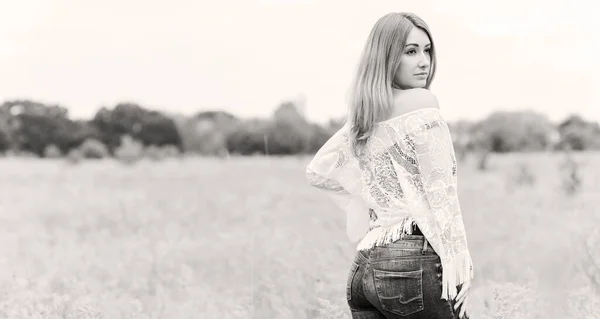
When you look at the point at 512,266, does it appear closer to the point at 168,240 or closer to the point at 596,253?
the point at 596,253

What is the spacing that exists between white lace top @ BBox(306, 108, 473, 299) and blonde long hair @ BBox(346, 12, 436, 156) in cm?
6

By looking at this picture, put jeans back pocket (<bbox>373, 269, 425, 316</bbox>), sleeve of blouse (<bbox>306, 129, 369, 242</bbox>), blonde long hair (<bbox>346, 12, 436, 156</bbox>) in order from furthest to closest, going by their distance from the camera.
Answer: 1. sleeve of blouse (<bbox>306, 129, 369, 242</bbox>)
2. blonde long hair (<bbox>346, 12, 436, 156</bbox>)
3. jeans back pocket (<bbox>373, 269, 425, 316</bbox>)

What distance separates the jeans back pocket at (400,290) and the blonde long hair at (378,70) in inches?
21.7

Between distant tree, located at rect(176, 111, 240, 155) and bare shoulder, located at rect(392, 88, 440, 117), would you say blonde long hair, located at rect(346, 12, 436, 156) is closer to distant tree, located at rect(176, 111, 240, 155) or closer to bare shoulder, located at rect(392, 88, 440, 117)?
bare shoulder, located at rect(392, 88, 440, 117)

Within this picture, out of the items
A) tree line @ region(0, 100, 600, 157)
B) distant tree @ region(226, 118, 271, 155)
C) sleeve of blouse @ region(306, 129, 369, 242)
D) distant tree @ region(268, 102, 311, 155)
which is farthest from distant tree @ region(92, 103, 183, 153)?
sleeve of blouse @ region(306, 129, 369, 242)

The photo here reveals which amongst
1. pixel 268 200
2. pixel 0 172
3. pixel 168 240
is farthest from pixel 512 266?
pixel 0 172

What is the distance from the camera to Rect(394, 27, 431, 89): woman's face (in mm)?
2701

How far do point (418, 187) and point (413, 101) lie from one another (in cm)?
32

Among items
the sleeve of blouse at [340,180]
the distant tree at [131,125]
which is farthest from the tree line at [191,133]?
the sleeve of blouse at [340,180]

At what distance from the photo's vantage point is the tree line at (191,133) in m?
27.2

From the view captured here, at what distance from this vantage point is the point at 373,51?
2703 millimetres

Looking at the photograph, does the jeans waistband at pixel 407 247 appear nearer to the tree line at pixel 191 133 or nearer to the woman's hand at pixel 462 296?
the woman's hand at pixel 462 296

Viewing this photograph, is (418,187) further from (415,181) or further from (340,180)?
(340,180)

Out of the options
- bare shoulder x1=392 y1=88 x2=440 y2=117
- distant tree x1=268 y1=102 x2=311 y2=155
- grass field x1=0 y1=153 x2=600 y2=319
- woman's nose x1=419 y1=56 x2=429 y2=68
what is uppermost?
woman's nose x1=419 y1=56 x2=429 y2=68
